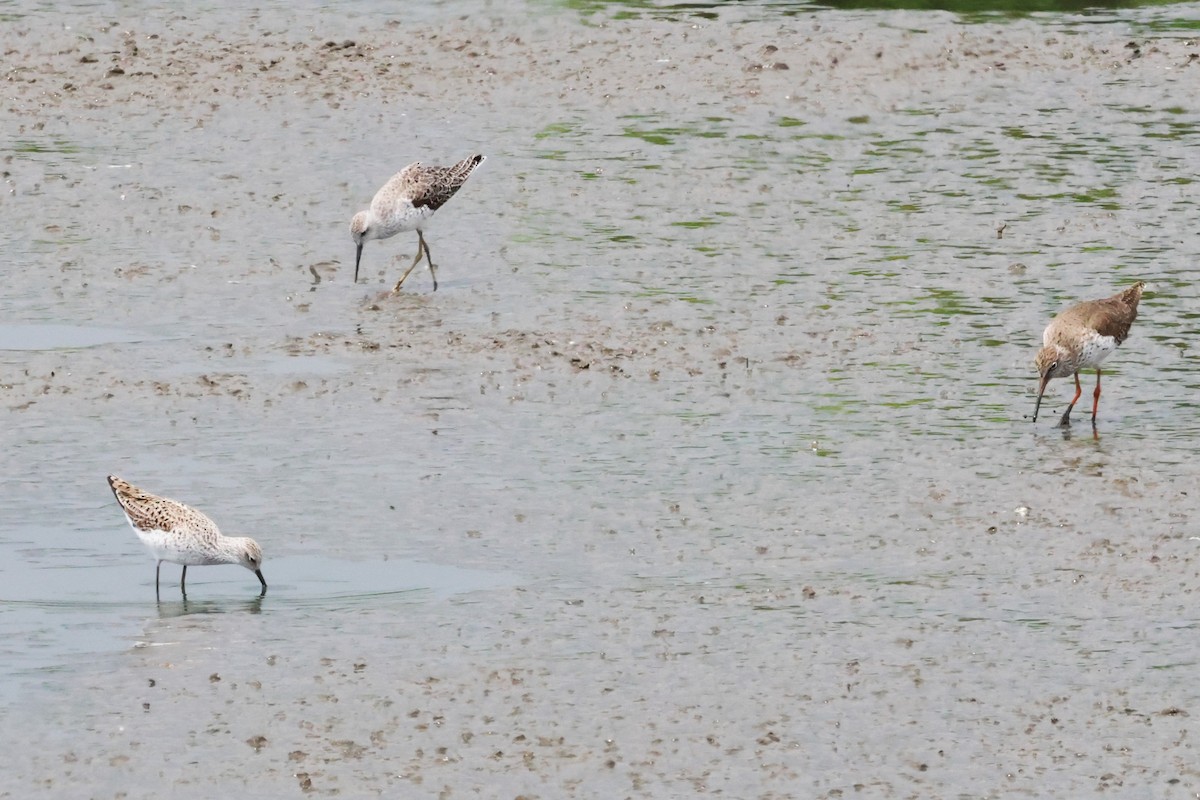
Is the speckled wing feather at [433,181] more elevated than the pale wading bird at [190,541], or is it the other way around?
the speckled wing feather at [433,181]

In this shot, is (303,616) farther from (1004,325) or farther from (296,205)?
(296,205)

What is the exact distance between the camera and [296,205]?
71.1ft

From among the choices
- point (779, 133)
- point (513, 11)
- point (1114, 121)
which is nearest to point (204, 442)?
point (779, 133)

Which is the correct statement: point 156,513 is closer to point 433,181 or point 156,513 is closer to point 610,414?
point 610,414

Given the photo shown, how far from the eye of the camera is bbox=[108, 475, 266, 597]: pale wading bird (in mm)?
12312

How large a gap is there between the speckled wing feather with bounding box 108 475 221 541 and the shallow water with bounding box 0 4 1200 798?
0.40 metres

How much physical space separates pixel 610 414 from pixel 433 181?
502 centimetres

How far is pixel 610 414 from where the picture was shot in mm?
15570

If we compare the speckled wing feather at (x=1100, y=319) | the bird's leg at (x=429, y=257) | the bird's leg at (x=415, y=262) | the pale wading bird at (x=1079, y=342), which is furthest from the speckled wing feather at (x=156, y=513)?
the bird's leg at (x=429, y=257)

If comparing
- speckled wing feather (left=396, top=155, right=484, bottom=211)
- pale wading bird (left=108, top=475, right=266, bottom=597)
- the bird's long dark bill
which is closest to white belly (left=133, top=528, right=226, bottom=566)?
pale wading bird (left=108, top=475, right=266, bottom=597)

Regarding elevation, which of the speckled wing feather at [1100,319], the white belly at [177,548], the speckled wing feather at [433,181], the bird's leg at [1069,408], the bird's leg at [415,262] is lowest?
the white belly at [177,548]

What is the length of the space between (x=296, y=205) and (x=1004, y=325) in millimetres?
7461

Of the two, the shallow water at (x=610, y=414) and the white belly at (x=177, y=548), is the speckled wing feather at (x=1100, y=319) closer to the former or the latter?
the shallow water at (x=610, y=414)

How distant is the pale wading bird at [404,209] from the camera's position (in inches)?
766
